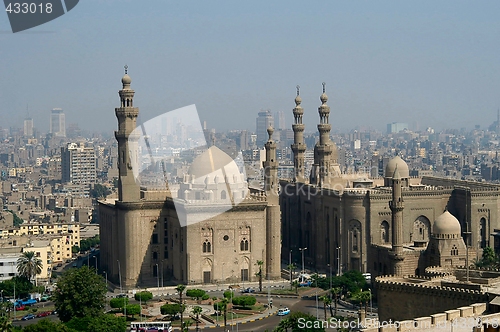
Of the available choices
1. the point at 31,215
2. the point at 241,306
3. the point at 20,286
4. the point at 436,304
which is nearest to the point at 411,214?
the point at 241,306

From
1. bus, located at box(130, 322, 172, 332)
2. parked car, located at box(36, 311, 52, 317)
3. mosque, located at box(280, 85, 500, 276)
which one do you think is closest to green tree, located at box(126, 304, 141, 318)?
bus, located at box(130, 322, 172, 332)

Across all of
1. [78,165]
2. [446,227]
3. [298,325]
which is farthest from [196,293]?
[78,165]

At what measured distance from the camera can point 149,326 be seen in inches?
1548

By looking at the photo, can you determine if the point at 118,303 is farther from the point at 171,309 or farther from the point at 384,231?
the point at 384,231

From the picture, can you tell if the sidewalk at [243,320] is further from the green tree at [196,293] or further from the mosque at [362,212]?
the mosque at [362,212]

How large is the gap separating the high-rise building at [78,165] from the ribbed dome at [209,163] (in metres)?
82.4

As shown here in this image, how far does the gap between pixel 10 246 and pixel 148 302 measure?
16.0m

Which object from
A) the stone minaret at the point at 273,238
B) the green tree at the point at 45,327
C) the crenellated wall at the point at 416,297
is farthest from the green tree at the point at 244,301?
the crenellated wall at the point at 416,297

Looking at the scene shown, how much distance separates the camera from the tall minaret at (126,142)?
165 feet

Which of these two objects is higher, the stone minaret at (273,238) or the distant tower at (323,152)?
the distant tower at (323,152)

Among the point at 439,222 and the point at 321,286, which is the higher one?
the point at 439,222

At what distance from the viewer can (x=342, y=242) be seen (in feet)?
170

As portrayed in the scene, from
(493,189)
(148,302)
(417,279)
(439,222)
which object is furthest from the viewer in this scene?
(493,189)

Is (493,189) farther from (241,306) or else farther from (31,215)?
(31,215)
